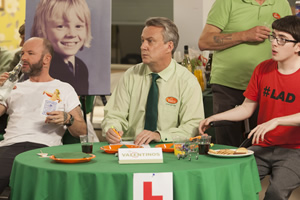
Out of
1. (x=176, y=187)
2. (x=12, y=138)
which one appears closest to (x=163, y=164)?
(x=176, y=187)

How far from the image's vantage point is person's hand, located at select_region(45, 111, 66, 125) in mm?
3201

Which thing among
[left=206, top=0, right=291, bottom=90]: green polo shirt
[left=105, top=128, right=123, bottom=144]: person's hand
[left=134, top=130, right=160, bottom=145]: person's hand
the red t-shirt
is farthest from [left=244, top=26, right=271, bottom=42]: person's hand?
[left=105, top=128, right=123, bottom=144]: person's hand

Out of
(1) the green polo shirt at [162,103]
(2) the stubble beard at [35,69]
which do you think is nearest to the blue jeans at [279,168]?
(1) the green polo shirt at [162,103]

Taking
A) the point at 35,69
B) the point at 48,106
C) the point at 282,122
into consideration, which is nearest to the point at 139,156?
the point at 282,122

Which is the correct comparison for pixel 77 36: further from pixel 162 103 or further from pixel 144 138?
pixel 144 138

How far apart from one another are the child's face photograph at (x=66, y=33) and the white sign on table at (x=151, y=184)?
235 centimetres

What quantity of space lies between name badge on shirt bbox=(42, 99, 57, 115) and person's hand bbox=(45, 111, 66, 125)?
0.18m

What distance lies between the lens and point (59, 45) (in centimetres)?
423

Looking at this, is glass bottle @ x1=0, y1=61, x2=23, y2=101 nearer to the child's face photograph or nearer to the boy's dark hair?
the child's face photograph

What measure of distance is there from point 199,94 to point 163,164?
1060mm

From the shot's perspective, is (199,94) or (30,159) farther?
(199,94)

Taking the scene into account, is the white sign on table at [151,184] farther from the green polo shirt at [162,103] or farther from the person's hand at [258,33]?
the person's hand at [258,33]

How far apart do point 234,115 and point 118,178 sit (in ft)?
4.29

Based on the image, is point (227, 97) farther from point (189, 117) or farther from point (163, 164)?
point (163, 164)
